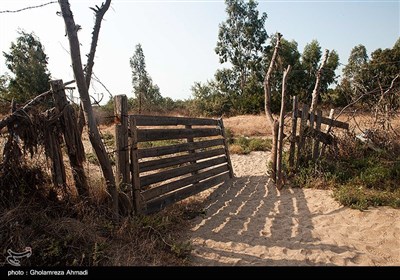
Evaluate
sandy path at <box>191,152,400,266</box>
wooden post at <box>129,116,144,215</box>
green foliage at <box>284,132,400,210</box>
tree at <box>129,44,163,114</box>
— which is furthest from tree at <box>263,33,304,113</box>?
wooden post at <box>129,116,144,215</box>

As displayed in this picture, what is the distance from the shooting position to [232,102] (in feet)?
93.1

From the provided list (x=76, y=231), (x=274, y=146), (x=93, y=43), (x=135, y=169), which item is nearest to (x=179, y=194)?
(x=135, y=169)

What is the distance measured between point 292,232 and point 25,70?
28.9 m

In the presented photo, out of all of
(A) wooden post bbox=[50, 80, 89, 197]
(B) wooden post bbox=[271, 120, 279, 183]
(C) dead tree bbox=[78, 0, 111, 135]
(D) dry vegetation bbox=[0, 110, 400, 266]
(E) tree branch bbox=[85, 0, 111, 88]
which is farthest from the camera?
(B) wooden post bbox=[271, 120, 279, 183]

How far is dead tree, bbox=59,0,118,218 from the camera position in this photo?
137 inches

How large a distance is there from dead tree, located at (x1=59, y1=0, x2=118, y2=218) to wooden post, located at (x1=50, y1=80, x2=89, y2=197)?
0.62ft

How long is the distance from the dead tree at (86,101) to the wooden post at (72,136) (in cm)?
19

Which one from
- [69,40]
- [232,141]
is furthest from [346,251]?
[232,141]

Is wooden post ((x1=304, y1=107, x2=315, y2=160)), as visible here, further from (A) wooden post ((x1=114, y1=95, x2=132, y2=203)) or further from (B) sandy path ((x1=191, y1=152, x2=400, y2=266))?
(A) wooden post ((x1=114, y1=95, x2=132, y2=203))

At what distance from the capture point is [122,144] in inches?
163
